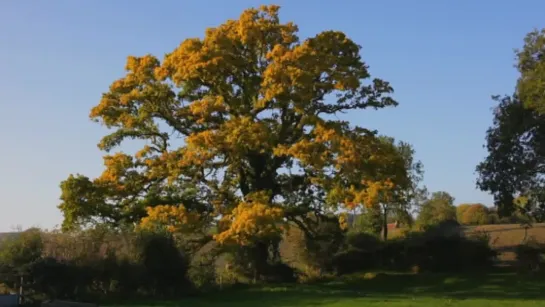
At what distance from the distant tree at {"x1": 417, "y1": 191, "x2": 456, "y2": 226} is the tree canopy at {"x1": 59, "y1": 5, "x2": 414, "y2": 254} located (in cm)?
2300

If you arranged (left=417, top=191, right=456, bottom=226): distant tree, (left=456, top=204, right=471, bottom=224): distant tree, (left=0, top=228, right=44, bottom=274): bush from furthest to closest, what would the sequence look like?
(left=456, top=204, right=471, bottom=224): distant tree, (left=417, top=191, right=456, bottom=226): distant tree, (left=0, top=228, right=44, bottom=274): bush

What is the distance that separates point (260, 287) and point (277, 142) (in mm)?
7510

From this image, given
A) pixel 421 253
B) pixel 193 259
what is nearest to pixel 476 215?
pixel 421 253

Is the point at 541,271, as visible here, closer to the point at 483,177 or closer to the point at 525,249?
the point at 525,249

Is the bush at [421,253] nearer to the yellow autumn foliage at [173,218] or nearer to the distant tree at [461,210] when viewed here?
the yellow autumn foliage at [173,218]

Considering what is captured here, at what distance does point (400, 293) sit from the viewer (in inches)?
1176

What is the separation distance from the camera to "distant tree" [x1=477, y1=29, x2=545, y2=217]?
1458 inches

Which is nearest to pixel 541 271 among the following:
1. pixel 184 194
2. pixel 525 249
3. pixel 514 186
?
pixel 525 249

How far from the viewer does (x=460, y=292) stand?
30344 millimetres

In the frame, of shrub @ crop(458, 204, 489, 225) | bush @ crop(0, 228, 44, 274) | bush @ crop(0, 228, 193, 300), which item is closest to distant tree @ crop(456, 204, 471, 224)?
shrub @ crop(458, 204, 489, 225)

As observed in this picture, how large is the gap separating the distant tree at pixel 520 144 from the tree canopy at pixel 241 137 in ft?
26.9

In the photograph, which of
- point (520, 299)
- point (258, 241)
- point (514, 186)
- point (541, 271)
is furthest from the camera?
point (514, 186)

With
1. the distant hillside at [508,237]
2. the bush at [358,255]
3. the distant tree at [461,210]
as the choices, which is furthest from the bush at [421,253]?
the distant tree at [461,210]

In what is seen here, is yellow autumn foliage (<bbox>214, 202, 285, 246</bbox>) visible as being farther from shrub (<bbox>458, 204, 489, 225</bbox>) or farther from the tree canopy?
shrub (<bbox>458, 204, 489, 225</bbox>)
